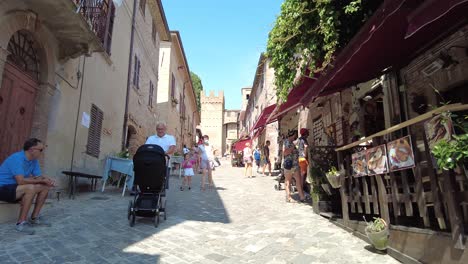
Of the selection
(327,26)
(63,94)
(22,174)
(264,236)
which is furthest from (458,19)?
(63,94)

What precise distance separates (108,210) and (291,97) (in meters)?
5.11

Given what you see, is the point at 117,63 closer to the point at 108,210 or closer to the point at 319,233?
the point at 108,210

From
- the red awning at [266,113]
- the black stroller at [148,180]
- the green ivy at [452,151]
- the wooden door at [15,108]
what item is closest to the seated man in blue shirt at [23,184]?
the black stroller at [148,180]

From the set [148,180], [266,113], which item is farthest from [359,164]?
[266,113]

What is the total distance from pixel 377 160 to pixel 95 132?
27.0ft

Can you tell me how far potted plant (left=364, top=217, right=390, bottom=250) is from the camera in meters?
4.03

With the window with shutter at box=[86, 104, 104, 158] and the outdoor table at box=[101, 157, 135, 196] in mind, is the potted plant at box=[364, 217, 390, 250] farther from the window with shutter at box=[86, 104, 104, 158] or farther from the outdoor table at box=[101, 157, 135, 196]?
the window with shutter at box=[86, 104, 104, 158]

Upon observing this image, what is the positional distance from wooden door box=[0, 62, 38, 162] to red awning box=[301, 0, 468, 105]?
5390mm

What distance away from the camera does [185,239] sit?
4.75 metres

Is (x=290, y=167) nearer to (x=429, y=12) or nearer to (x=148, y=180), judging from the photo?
(x=148, y=180)

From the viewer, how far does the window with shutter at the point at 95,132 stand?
31.4ft

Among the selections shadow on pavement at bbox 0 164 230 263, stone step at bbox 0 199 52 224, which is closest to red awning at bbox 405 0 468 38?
shadow on pavement at bbox 0 164 230 263

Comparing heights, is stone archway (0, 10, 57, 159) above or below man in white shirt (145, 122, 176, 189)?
above

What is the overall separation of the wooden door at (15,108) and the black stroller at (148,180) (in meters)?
2.70
